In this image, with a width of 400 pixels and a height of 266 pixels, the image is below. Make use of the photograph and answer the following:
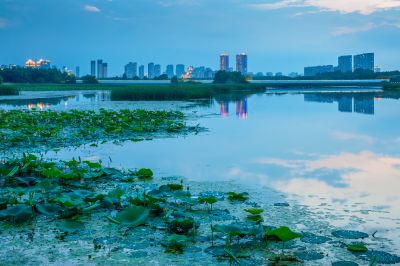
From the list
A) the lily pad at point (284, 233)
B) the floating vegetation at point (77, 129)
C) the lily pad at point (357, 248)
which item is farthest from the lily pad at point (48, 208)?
the floating vegetation at point (77, 129)

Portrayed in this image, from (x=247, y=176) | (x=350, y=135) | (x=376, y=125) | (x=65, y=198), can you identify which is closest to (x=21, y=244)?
(x=65, y=198)

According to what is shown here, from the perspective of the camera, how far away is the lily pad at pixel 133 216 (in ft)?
13.2

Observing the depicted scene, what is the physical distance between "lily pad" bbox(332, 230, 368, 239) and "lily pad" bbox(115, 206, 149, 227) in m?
1.67

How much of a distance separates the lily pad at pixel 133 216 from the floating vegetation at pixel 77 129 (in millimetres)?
5523

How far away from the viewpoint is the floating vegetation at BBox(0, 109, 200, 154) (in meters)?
9.70

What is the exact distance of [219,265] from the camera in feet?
11.0

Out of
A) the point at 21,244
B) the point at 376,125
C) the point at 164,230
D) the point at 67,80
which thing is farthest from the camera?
the point at 67,80

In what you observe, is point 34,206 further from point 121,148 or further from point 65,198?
point 121,148

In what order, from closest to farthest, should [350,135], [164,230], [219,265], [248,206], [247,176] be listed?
[219,265], [164,230], [248,206], [247,176], [350,135]

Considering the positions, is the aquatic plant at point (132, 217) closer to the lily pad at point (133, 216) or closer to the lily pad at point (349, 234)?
the lily pad at point (133, 216)

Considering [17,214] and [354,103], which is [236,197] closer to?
[17,214]

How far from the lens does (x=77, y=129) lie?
39.2 ft

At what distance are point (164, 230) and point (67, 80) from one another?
2894 inches

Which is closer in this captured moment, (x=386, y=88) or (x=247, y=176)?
(x=247, y=176)
